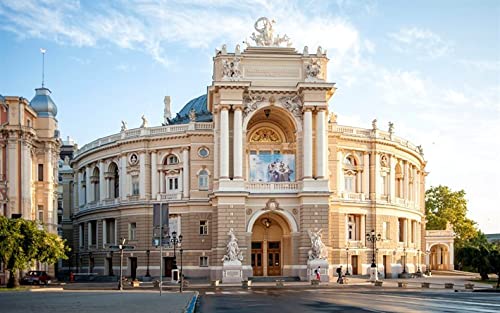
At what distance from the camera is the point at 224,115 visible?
252ft

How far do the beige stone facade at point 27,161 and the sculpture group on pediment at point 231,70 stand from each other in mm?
19029

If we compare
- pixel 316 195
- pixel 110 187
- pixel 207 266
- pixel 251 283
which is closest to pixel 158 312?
pixel 251 283

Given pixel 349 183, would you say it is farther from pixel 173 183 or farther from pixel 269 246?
pixel 173 183

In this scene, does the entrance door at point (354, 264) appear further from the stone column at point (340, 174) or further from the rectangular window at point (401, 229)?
the rectangular window at point (401, 229)

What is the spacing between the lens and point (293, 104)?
7831 cm

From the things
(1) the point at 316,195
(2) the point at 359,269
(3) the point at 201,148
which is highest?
(3) the point at 201,148

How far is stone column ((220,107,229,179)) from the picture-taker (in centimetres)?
7631

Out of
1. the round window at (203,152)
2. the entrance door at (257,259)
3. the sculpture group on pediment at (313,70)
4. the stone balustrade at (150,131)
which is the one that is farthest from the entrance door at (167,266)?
the sculpture group on pediment at (313,70)

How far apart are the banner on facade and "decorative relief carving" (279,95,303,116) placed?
462 centimetres

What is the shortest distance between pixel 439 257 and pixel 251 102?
179 ft

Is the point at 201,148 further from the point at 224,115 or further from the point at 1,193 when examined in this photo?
the point at 1,193

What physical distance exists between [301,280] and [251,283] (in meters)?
6.12

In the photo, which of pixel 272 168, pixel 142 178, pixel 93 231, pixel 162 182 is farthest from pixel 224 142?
pixel 93 231

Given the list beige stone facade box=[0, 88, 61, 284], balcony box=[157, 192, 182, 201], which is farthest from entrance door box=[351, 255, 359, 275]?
beige stone facade box=[0, 88, 61, 284]
